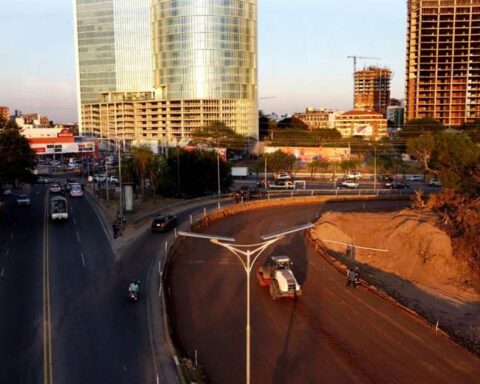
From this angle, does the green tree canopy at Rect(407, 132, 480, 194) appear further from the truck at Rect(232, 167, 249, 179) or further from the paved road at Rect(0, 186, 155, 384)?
the truck at Rect(232, 167, 249, 179)

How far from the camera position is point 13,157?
4669 centimetres

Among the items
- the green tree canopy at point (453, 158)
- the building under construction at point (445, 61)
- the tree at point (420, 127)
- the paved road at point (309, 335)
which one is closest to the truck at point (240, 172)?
the green tree canopy at point (453, 158)

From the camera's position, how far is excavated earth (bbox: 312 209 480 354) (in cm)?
2672

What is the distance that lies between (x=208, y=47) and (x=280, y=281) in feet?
424

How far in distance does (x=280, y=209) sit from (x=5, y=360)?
41003 mm

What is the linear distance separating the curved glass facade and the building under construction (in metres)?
44.8

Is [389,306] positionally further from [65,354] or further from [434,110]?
[434,110]

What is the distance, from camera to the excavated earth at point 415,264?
87.7ft

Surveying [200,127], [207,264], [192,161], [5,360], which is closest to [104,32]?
[200,127]

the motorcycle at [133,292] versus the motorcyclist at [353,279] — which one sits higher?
the motorcycle at [133,292]

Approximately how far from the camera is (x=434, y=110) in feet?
478

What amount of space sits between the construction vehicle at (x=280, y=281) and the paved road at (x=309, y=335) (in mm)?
482

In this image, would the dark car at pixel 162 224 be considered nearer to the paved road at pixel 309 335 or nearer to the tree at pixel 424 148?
the paved road at pixel 309 335

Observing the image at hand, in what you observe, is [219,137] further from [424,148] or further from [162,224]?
[162,224]
